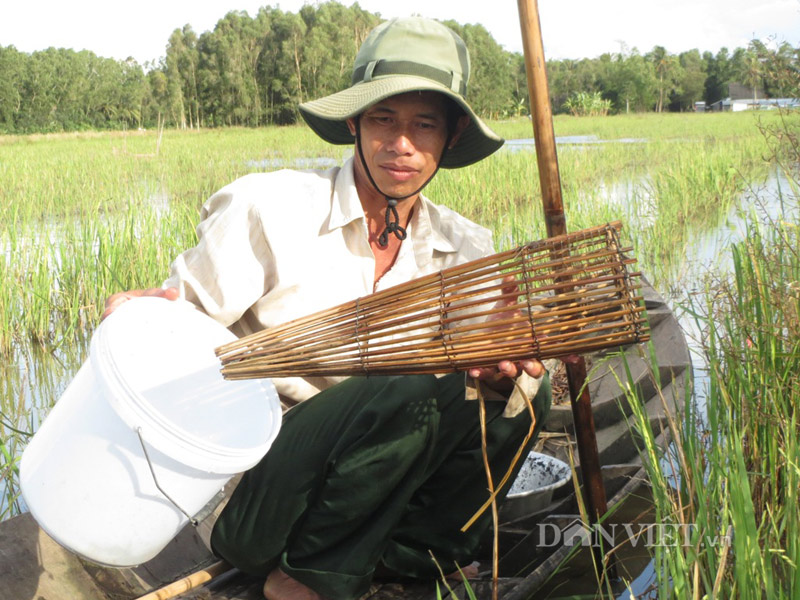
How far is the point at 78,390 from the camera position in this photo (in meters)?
1.29

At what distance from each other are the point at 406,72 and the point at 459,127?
0.20 metres

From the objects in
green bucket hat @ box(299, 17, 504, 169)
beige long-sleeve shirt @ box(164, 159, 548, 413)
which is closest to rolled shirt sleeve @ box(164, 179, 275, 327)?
beige long-sleeve shirt @ box(164, 159, 548, 413)

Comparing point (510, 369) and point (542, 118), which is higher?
point (542, 118)

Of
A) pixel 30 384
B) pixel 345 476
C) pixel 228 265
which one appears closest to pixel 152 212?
pixel 30 384

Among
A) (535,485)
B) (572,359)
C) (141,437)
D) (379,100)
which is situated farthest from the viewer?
(535,485)

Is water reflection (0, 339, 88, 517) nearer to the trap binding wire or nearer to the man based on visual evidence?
the man

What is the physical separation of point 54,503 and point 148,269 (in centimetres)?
289

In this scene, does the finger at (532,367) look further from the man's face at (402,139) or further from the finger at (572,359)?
the man's face at (402,139)

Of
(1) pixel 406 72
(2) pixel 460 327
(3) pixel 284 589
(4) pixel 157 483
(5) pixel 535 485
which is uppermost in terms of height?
(1) pixel 406 72

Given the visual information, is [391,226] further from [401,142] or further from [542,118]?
[542,118]

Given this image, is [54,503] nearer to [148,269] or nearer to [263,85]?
[148,269]

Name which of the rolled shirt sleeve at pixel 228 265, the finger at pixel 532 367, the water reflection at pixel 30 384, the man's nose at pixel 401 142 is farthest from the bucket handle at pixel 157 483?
the water reflection at pixel 30 384

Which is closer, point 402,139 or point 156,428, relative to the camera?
point 156,428

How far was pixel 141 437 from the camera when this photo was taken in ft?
3.80
